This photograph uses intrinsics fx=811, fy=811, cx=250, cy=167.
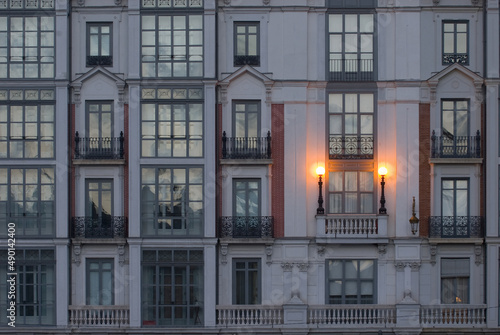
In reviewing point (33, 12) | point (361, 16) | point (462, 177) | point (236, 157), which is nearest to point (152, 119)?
point (236, 157)

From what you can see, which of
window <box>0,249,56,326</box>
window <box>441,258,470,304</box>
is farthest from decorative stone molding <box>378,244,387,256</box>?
window <box>0,249,56,326</box>

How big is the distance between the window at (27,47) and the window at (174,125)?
4202 millimetres

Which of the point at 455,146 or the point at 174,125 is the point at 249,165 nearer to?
the point at 174,125

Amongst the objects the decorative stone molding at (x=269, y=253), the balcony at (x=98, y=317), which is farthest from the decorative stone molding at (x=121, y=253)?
the decorative stone molding at (x=269, y=253)

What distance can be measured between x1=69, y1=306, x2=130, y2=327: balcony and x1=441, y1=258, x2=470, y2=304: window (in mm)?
12550

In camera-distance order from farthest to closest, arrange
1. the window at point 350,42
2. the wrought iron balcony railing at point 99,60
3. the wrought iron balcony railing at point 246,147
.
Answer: the wrought iron balcony railing at point 99,60 → the window at point 350,42 → the wrought iron balcony railing at point 246,147

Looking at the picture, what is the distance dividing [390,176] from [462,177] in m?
2.86

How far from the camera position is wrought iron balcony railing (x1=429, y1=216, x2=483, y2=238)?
3175 centimetres

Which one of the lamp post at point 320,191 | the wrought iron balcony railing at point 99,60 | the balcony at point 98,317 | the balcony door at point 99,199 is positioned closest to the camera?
the lamp post at point 320,191

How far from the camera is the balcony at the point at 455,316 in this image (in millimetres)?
31500

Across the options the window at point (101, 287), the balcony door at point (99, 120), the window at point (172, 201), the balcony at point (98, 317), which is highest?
the balcony door at point (99, 120)

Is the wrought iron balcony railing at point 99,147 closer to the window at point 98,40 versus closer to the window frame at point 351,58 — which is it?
the window at point 98,40

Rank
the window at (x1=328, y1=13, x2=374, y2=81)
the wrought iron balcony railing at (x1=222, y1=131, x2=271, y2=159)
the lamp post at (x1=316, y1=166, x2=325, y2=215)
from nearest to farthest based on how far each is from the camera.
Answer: the lamp post at (x1=316, y1=166, x2=325, y2=215) → the wrought iron balcony railing at (x1=222, y1=131, x2=271, y2=159) → the window at (x1=328, y1=13, x2=374, y2=81)

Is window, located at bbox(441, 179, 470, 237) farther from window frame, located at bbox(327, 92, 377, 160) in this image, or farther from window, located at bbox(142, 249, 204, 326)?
window, located at bbox(142, 249, 204, 326)
